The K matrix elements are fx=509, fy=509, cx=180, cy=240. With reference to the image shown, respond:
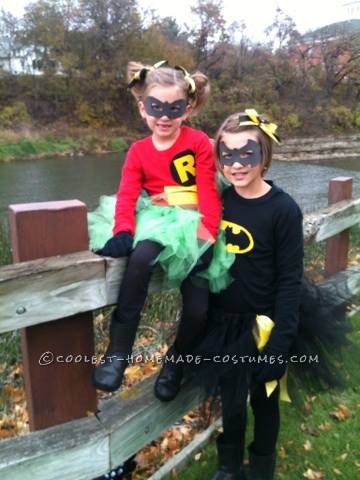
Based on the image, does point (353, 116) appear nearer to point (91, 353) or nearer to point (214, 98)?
point (214, 98)

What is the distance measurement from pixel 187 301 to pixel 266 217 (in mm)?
456

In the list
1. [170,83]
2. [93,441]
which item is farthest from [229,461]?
[170,83]

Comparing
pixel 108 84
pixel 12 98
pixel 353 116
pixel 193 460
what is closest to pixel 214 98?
pixel 108 84

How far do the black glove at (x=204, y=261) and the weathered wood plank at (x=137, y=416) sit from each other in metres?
0.57

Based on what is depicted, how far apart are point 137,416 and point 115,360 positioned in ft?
0.98

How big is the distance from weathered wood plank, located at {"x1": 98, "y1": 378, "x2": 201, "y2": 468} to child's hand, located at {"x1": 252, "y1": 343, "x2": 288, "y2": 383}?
368 millimetres

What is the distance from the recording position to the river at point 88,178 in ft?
45.4

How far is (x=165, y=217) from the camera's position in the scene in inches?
76.3

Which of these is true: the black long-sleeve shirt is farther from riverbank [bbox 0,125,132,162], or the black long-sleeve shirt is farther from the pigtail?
riverbank [bbox 0,125,132,162]

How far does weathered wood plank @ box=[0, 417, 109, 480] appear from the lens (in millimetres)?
1665

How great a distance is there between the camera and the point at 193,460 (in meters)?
2.55

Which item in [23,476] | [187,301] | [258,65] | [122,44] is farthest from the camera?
[258,65]

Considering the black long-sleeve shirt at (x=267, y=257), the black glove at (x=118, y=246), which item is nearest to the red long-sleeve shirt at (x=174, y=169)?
the black long-sleeve shirt at (x=267, y=257)

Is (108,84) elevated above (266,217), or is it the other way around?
(108,84)
